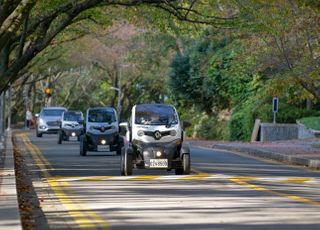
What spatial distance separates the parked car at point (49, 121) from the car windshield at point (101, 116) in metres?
21.2

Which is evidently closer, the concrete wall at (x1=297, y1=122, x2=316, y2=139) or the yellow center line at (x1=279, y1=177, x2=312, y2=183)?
the yellow center line at (x1=279, y1=177, x2=312, y2=183)

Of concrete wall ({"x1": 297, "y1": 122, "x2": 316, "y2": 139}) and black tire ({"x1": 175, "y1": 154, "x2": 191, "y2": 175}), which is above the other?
concrete wall ({"x1": 297, "y1": 122, "x2": 316, "y2": 139})

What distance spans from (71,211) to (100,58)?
216ft

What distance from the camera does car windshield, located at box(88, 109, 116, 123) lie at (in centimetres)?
3475

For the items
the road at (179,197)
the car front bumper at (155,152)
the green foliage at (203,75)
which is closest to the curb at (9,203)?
the road at (179,197)

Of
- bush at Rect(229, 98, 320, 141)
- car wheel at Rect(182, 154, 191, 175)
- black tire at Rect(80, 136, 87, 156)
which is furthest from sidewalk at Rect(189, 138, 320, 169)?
bush at Rect(229, 98, 320, 141)

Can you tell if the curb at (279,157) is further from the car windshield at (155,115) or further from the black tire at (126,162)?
the black tire at (126,162)

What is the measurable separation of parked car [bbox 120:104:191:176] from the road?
1.20 feet

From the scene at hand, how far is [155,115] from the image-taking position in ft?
79.5

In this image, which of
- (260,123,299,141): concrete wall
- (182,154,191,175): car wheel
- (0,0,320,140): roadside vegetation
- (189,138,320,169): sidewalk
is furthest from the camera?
(260,123,299,141): concrete wall

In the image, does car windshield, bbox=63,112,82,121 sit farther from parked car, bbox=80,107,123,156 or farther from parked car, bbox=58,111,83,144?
parked car, bbox=80,107,123,156

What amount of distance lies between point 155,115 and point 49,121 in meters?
34.0

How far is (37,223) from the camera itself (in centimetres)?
1448

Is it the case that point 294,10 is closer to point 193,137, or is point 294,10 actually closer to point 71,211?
point 71,211
